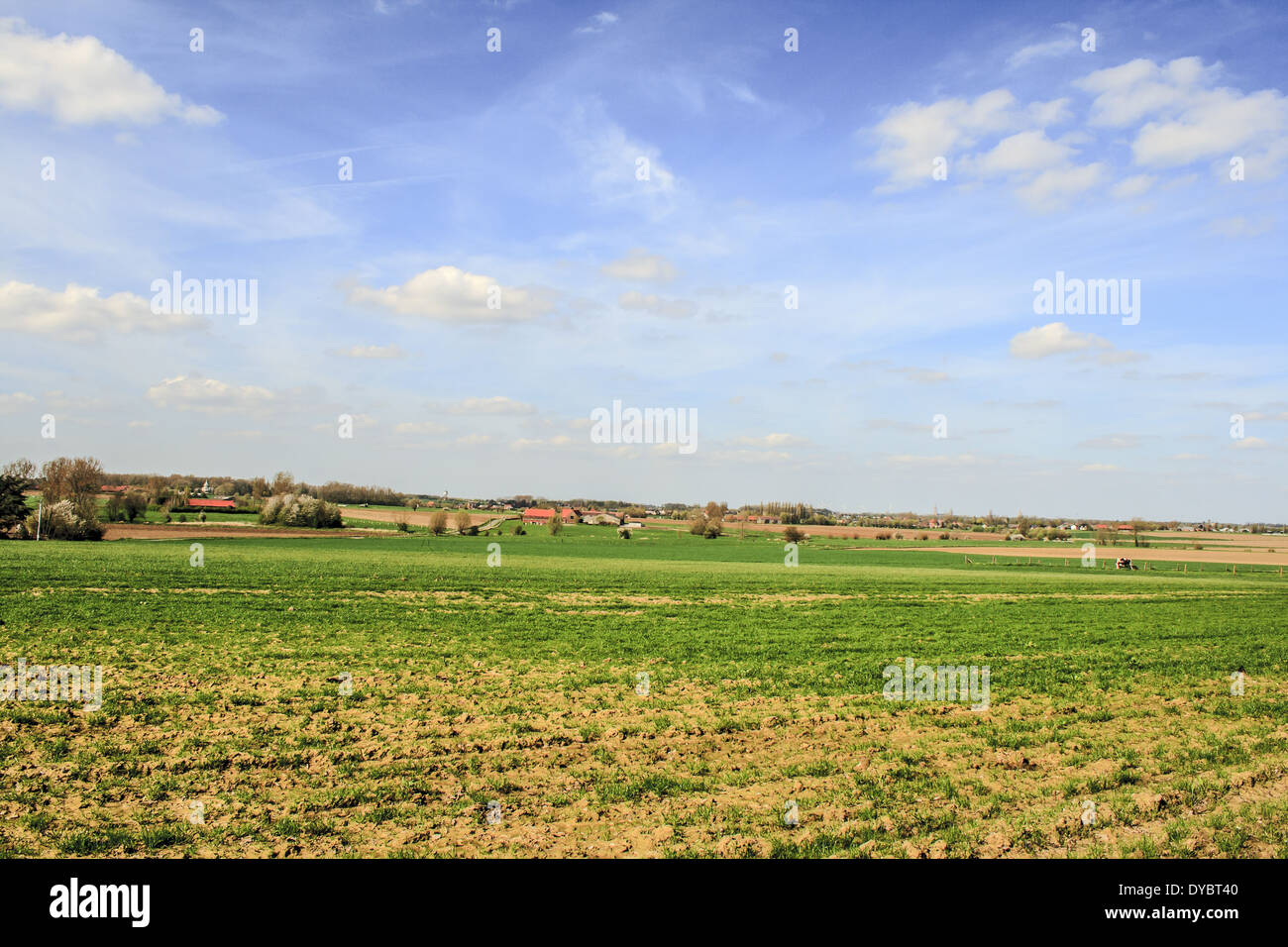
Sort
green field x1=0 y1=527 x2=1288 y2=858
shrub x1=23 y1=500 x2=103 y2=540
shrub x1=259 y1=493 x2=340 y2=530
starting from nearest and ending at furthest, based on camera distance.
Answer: green field x1=0 y1=527 x2=1288 y2=858 → shrub x1=23 y1=500 x2=103 y2=540 → shrub x1=259 y1=493 x2=340 y2=530

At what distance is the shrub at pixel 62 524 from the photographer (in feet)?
236

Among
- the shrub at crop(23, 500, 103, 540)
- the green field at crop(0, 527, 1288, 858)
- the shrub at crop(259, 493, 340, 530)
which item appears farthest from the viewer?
the shrub at crop(259, 493, 340, 530)

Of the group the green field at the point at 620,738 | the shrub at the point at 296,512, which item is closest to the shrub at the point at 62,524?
the shrub at the point at 296,512

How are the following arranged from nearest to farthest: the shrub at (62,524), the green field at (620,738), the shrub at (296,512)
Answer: the green field at (620,738) → the shrub at (62,524) → the shrub at (296,512)

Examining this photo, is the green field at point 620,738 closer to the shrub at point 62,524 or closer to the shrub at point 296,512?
the shrub at point 62,524

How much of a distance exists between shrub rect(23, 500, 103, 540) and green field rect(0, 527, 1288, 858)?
59.0m

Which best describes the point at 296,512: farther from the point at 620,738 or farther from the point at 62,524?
the point at 620,738

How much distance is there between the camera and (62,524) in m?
72.0

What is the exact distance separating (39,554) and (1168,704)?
5951cm

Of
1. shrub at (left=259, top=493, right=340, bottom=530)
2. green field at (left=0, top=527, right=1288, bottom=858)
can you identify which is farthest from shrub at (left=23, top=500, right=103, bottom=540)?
green field at (left=0, top=527, right=1288, bottom=858)

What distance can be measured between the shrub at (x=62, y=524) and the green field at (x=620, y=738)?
194 ft

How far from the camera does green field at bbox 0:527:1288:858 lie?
7.97 metres

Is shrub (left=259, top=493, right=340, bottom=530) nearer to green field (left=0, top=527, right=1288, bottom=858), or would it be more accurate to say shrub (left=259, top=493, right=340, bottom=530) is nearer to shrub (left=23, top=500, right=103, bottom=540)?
shrub (left=23, top=500, right=103, bottom=540)
